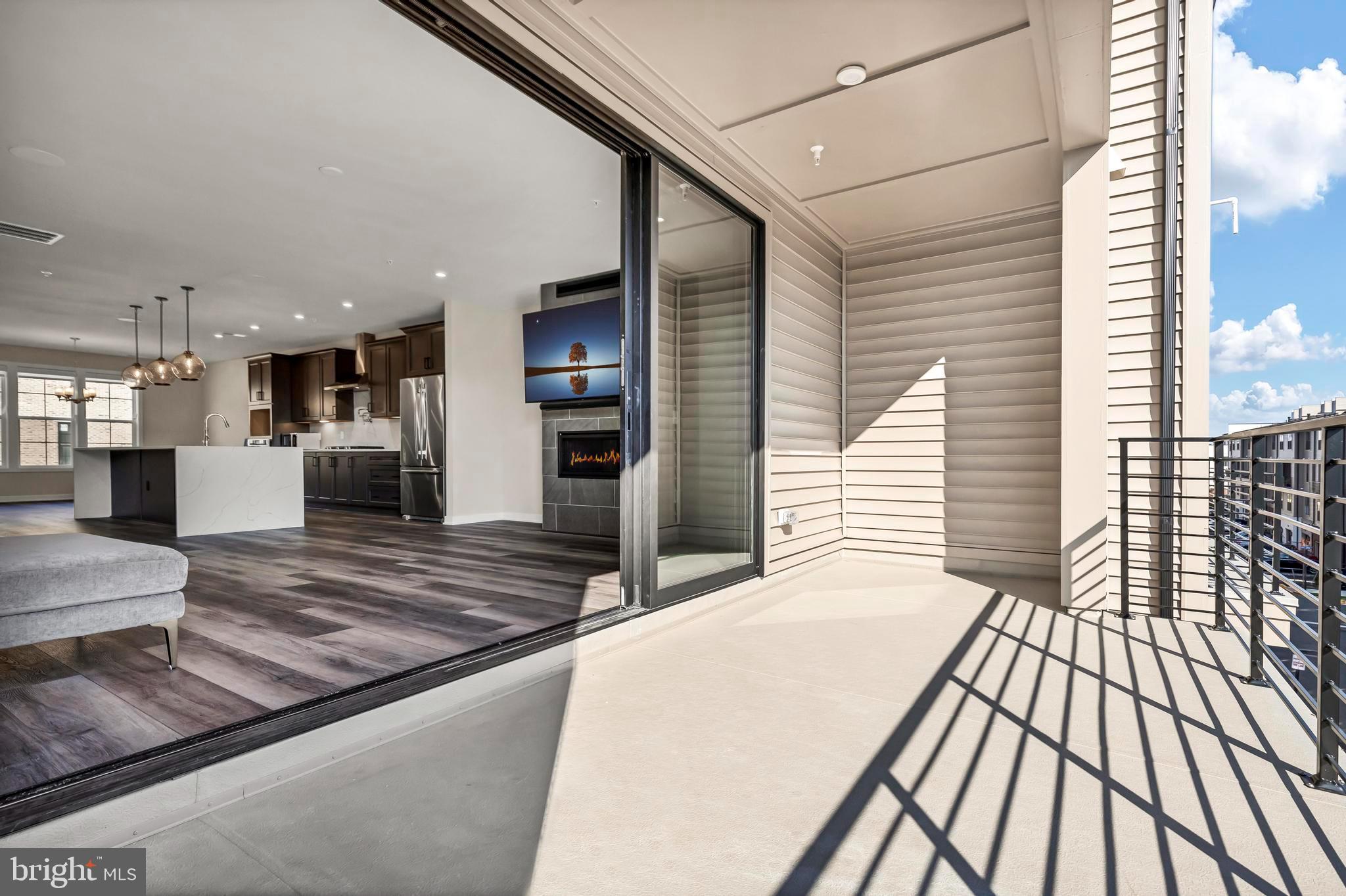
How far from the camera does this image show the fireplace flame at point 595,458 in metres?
6.00

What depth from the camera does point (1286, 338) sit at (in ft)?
28.5

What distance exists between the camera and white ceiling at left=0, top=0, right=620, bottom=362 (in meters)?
2.73

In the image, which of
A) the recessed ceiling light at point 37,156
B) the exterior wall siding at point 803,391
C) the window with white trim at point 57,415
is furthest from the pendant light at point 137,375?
the exterior wall siding at point 803,391

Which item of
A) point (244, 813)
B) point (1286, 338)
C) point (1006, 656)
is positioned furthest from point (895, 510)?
point (1286, 338)

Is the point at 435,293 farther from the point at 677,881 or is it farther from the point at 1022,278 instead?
the point at 677,881

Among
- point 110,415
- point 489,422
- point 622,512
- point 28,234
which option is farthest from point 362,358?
point 622,512

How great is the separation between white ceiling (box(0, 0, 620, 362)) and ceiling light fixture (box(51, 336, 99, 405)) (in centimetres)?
318

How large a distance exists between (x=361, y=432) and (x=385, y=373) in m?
1.31

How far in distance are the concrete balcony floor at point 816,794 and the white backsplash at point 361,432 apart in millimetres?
7394

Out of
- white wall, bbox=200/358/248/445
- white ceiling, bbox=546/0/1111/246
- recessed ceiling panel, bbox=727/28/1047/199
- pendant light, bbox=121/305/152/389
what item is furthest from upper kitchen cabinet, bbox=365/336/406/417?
recessed ceiling panel, bbox=727/28/1047/199

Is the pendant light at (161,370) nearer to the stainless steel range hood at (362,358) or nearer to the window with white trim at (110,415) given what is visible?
the stainless steel range hood at (362,358)

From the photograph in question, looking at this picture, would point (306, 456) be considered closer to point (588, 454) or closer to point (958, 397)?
point (588, 454)

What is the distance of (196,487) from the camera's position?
605cm

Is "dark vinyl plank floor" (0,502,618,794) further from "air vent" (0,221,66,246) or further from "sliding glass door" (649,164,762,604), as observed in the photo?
"air vent" (0,221,66,246)
